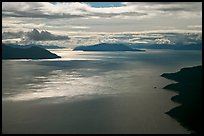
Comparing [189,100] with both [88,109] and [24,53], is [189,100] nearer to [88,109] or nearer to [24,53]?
[88,109]

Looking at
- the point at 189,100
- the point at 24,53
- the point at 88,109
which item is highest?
the point at 24,53

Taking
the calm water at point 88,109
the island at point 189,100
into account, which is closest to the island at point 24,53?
the calm water at point 88,109

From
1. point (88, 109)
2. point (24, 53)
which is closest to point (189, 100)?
point (88, 109)

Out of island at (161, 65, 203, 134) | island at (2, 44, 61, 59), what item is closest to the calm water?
island at (161, 65, 203, 134)

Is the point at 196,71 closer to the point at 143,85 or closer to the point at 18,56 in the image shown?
the point at 143,85

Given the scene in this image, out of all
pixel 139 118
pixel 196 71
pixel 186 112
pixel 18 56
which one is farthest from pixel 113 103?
pixel 18 56

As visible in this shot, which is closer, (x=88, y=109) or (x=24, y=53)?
(x=88, y=109)

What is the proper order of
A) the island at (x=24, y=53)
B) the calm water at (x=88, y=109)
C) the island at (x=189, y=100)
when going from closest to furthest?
the island at (x=189, y=100), the calm water at (x=88, y=109), the island at (x=24, y=53)

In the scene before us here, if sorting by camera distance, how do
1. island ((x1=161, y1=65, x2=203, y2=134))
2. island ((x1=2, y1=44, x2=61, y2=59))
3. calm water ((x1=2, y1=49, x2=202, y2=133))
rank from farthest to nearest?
island ((x1=2, y1=44, x2=61, y2=59)), calm water ((x1=2, y1=49, x2=202, y2=133)), island ((x1=161, y1=65, x2=203, y2=134))

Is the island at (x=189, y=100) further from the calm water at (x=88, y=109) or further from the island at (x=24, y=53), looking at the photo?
the island at (x=24, y=53)

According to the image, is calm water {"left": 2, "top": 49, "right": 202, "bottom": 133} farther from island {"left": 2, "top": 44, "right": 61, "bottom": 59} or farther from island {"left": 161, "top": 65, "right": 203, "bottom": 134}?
island {"left": 2, "top": 44, "right": 61, "bottom": 59}
